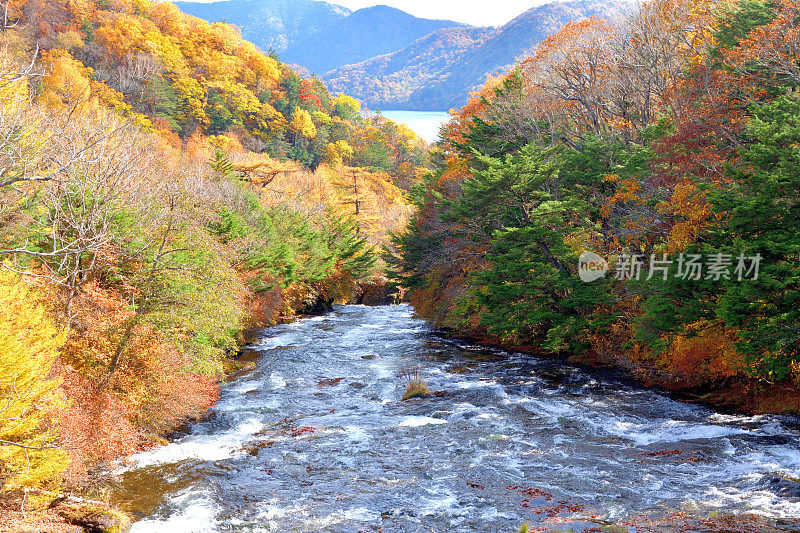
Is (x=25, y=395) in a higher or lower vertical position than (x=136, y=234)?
lower

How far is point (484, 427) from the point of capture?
15.3 meters

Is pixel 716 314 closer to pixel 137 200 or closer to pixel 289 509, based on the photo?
pixel 289 509

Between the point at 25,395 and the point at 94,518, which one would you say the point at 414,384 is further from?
the point at 25,395

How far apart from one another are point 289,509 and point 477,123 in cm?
2460

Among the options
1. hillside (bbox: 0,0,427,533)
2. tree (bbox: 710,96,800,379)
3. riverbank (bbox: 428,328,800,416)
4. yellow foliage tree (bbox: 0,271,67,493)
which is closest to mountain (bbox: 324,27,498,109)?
hillside (bbox: 0,0,427,533)

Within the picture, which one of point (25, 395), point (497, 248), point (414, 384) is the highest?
point (497, 248)

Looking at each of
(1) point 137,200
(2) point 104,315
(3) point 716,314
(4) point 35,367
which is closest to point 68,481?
(4) point 35,367

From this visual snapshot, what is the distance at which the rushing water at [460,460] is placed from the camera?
33.2ft

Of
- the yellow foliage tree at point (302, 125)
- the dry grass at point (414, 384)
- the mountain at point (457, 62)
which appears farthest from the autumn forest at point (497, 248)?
the yellow foliage tree at point (302, 125)

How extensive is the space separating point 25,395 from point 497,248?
19389 millimetres

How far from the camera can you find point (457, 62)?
97000 millimetres

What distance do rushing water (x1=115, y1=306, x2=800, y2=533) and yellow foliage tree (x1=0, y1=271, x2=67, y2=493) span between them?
193cm

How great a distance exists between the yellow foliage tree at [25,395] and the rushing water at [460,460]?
6.34 feet

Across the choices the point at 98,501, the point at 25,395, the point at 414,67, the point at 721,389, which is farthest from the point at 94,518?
the point at 414,67
